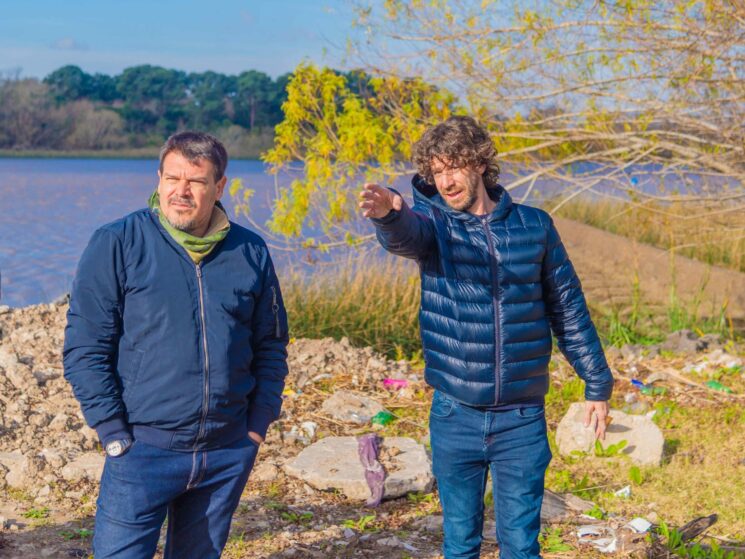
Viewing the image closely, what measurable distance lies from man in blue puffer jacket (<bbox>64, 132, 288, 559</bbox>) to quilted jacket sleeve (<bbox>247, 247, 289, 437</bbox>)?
0.23ft

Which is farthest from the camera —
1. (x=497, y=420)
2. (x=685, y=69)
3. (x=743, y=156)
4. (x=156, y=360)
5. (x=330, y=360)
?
(x=743, y=156)

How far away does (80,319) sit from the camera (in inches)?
107

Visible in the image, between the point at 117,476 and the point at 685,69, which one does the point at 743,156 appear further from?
the point at 117,476

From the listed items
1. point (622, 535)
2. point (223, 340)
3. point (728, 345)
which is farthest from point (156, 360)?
point (728, 345)

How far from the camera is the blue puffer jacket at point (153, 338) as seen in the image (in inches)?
107

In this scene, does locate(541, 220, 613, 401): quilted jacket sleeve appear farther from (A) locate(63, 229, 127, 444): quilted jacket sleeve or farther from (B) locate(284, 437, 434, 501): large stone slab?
(B) locate(284, 437, 434, 501): large stone slab

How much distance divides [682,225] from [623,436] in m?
6.89

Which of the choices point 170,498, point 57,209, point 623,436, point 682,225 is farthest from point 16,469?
point 57,209

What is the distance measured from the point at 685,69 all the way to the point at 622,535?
5376 mm

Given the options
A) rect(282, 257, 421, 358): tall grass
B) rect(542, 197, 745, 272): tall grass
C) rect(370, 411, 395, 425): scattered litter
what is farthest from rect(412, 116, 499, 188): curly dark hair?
rect(542, 197, 745, 272): tall grass

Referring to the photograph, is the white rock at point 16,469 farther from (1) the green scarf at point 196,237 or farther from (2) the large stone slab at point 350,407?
(1) the green scarf at point 196,237

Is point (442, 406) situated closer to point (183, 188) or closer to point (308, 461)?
point (183, 188)

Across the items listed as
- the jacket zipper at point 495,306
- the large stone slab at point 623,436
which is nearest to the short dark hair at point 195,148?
the jacket zipper at point 495,306

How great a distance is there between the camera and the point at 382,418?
6.18 meters
